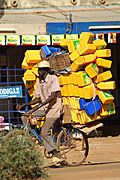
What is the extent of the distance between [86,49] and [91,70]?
0.55 metres

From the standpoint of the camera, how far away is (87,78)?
1273 centimetres

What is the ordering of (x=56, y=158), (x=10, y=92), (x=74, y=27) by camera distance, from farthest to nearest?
(x=74, y=27), (x=10, y=92), (x=56, y=158)

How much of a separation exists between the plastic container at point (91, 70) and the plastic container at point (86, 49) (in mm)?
337

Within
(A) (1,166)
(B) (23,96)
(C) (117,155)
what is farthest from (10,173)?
(B) (23,96)

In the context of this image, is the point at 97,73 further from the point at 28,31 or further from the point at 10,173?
the point at 10,173

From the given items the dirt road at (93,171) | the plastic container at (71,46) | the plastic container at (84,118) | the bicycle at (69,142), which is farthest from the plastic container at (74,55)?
the bicycle at (69,142)

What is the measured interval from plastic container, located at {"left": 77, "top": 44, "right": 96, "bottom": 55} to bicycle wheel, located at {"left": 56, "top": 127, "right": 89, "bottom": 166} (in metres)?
3.84

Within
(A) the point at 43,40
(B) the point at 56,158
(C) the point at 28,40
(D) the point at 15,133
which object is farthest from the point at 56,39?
(D) the point at 15,133

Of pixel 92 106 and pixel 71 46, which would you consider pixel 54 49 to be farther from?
pixel 92 106

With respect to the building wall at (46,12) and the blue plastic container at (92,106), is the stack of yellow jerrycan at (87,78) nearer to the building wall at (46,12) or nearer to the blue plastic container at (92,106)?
the blue plastic container at (92,106)

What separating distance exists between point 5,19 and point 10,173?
9755mm

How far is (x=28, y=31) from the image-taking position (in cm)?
1573

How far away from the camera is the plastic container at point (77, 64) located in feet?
41.7

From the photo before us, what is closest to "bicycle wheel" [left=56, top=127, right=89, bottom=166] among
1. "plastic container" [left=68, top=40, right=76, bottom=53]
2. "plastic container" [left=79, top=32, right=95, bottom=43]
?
"plastic container" [left=79, top=32, right=95, bottom=43]
